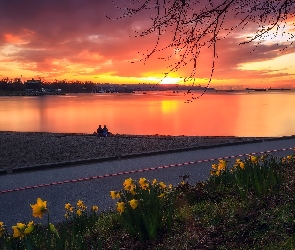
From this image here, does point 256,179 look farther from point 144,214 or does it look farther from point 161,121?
point 161,121

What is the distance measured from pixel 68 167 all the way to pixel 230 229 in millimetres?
8901

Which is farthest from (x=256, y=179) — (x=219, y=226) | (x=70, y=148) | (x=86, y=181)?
(x=70, y=148)

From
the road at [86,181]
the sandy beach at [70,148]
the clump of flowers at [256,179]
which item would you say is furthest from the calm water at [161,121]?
the clump of flowers at [256,179]

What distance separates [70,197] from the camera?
9.10 meters

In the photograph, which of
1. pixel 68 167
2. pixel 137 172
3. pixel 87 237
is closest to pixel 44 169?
pixel 68 167

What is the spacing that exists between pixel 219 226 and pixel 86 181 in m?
6.35

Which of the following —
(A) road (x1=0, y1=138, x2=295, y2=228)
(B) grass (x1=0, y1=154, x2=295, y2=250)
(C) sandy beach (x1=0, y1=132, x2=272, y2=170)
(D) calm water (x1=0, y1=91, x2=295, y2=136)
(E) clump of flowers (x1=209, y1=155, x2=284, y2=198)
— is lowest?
(D) calm water (x1=0, y1=91, x2=295, y2=136)

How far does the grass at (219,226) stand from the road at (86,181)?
2686 millimetres

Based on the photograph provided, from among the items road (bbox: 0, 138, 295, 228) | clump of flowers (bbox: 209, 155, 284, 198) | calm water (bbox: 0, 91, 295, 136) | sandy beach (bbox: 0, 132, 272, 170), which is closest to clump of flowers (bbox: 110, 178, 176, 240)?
clump of flowers (bbox: 209, 155, 284, 198)

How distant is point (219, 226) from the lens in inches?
181

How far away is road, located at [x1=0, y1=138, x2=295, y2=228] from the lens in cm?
845

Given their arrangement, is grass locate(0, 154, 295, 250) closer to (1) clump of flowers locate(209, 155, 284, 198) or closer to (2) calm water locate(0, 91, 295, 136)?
(1) clump of flowers locate(209, 155, 284, 198)

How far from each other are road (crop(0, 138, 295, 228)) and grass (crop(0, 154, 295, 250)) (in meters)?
2.69

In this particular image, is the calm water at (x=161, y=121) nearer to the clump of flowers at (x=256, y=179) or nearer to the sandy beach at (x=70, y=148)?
the sandy beach at (x=70, y=148)
